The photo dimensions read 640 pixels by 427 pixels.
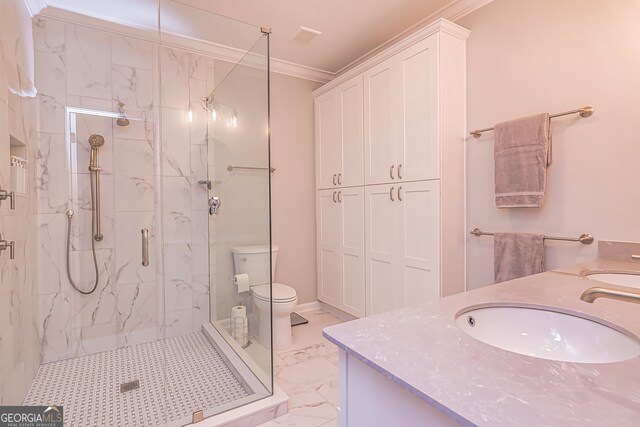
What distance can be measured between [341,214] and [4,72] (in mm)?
2276

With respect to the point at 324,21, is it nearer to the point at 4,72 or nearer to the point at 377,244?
the point at 377,244

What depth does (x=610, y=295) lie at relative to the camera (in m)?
0.81

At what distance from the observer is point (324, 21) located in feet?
7.81

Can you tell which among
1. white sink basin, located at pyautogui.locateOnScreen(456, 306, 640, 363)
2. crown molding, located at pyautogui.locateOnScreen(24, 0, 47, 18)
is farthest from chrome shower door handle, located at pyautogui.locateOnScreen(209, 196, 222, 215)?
white sink basin, located at pyautogui.locateOnScreen(456, 306, 640, 363)

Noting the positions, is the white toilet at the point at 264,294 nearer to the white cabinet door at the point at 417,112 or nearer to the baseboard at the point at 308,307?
the baseboard at the point at 308,307

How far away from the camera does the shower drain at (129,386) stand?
6.24ft

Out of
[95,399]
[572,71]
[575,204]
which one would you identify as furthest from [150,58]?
[575,204]

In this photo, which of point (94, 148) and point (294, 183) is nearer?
point (94, 148)

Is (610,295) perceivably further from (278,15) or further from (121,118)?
(121,118)

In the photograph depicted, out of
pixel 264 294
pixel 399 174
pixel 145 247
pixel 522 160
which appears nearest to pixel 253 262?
pixel 264 294

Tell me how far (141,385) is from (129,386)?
67 mm

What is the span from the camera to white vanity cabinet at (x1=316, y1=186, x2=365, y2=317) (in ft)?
8.76

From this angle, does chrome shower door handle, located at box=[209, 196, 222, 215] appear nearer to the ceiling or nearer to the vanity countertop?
the ceiling

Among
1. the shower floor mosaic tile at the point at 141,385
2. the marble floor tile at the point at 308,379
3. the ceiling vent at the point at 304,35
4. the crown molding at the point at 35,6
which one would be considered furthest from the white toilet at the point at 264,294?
the crown molding at the point at 35,6
